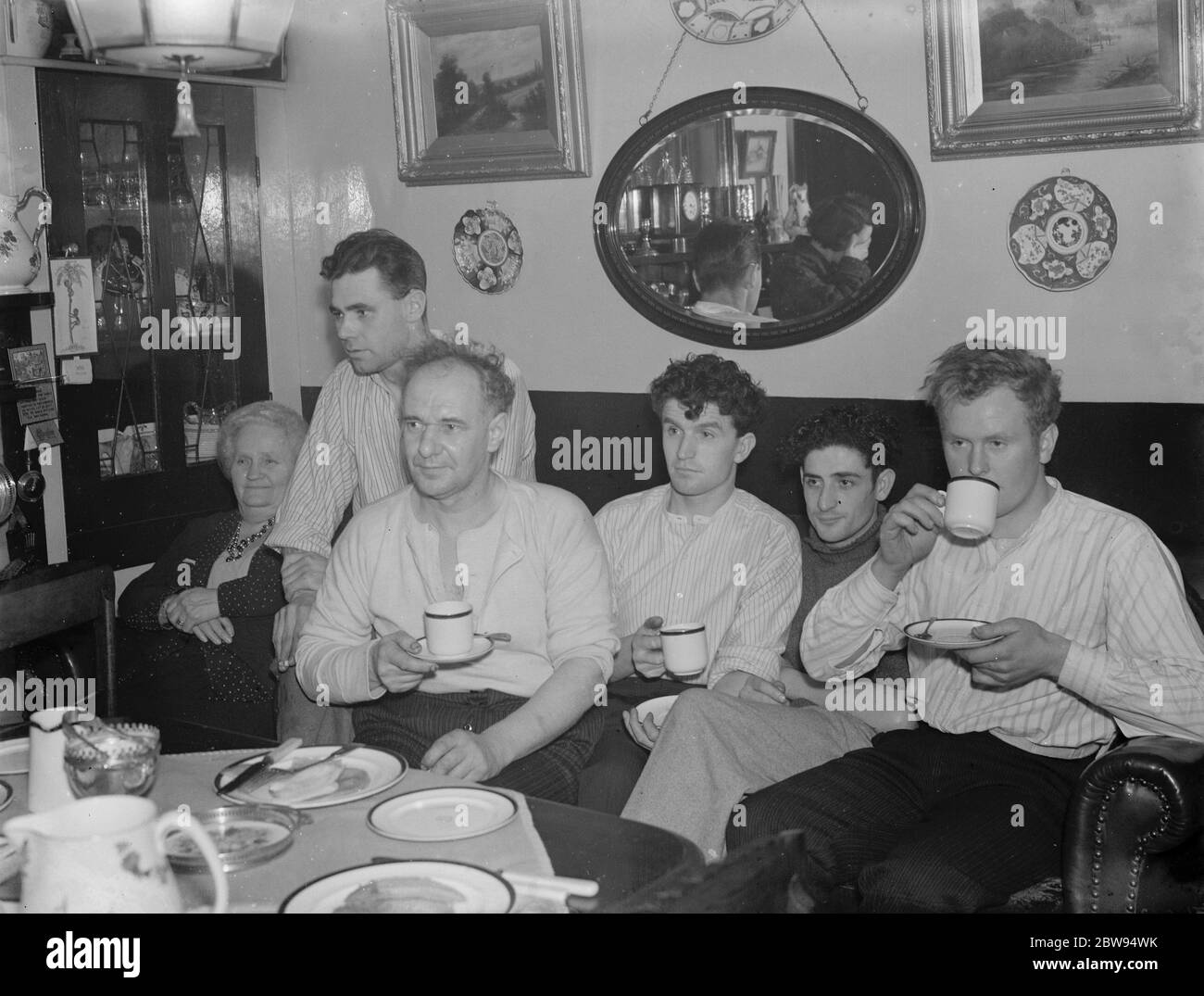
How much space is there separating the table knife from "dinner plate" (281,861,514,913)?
12.3 inches

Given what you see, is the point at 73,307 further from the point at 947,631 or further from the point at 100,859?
the point at 100,859

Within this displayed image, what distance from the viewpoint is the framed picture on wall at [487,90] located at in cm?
339

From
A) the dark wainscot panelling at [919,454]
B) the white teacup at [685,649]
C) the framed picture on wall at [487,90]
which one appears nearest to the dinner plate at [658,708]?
the white teacup at [685,649]

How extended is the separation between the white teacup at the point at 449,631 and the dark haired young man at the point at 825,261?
1629 millimetres

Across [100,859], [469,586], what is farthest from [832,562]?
[100,859]

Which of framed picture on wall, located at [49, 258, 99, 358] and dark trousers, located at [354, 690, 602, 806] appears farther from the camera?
framed picture on wall, located at [49, 258, 99, 358]

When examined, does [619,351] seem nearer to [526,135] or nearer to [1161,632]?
[526,135]

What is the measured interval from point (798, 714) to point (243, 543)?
144 cm

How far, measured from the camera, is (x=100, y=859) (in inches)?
44.3

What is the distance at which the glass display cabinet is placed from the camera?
3406mm

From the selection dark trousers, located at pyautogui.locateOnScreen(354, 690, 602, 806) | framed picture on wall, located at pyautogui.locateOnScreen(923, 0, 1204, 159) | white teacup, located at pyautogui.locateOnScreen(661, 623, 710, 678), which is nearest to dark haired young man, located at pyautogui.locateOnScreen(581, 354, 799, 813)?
white teacup, located at pyautogui.locateOnScreen(661, 623, 710, 678)

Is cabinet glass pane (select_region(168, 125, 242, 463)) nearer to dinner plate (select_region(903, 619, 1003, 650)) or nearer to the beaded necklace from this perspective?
the beaded necklace

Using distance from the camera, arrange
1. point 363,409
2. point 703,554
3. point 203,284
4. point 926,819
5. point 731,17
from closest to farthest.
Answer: point 926,819 → point 703,554 → point 363,409 → point 731,17 → point 203,284

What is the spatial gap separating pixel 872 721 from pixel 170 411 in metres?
2.38
